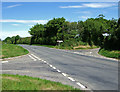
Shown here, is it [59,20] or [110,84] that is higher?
[59,20]

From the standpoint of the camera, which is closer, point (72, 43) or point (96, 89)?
point (96, 89)

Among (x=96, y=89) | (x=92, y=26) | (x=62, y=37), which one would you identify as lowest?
(x=96, y=89)

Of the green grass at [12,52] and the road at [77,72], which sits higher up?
the green grass at [12,52]

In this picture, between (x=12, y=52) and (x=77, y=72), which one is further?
(x=12, y=52)

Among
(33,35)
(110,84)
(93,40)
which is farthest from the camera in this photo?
(33,35)

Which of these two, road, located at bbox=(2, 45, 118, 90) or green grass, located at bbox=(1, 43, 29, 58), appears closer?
road, located at bbox=(2, 45, 118, 90)

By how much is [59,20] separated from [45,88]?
178 feet

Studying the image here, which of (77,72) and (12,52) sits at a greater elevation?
(12,52)

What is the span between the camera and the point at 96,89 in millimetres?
7469

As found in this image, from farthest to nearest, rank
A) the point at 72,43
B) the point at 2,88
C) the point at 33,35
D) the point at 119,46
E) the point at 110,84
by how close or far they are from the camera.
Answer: the point at 33,35, the point at 72,43, the point at 119,46, the point at 110,84, the point at 2,88

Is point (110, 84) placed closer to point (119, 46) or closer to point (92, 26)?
point (119, 46)

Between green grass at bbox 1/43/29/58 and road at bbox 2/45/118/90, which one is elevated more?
green grass at bbox 1/43/29/58

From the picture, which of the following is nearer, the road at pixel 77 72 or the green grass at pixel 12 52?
the road at pixel 77 72

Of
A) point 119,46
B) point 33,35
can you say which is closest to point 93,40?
point 119,46
